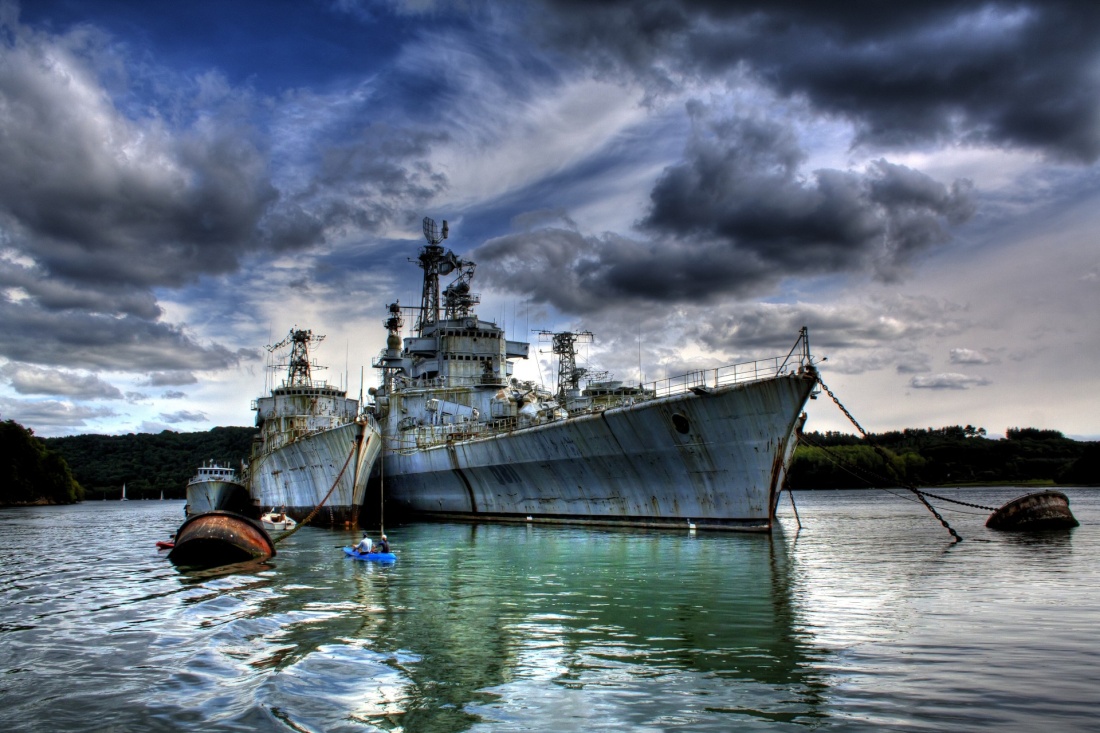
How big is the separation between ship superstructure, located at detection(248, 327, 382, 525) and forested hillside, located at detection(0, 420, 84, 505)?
41.5m

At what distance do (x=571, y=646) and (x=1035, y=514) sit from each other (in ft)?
73.6

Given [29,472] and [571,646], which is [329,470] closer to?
[571,646]

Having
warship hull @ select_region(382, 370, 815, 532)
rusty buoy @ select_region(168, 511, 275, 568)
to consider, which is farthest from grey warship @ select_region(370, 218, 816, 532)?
rusty buoy @ select_region(168, 511, 275, 568)

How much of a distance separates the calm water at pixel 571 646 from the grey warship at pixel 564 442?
427 cm

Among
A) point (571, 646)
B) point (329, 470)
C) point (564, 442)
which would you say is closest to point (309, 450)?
point (329, 470)

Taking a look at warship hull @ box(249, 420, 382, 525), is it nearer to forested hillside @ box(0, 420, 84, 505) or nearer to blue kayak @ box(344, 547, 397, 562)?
blue kayak @ box(344, 547, 397, 562)

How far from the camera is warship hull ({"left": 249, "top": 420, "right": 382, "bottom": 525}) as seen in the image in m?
28.0

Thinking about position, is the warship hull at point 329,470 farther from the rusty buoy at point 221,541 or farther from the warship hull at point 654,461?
the rusty buoy at point 221,541

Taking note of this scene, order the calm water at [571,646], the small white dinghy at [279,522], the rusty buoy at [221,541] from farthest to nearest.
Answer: the small white dinghy at [279,522], the rusty buoy at [221,541], the calm water at [571,646]

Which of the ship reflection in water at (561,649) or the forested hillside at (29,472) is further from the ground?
the forested hillside at (29,472)

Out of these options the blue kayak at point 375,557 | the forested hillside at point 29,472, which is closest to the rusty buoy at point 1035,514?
the blue kayak at point 375,557

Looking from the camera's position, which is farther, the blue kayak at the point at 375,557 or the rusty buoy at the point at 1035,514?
the rusty buoy at the point at 1035,514

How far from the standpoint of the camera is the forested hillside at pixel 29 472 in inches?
2884

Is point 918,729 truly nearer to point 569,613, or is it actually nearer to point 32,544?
point 569,613
